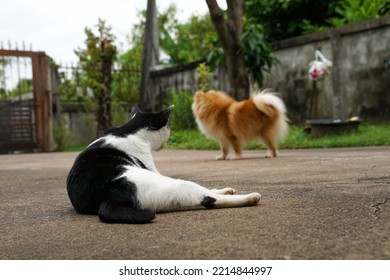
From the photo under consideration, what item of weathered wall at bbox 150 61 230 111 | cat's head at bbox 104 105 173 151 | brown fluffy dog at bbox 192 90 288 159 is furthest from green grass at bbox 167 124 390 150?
cat's head at bbox 104 105 173 151

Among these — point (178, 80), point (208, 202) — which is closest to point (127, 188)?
point (208, 202)

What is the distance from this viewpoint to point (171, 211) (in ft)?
8.66

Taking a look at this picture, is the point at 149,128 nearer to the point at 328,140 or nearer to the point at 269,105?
the point at 269,105

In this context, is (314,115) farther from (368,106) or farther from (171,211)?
(171,211)

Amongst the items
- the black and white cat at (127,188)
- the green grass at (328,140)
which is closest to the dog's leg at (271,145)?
the green grass at (328,140)

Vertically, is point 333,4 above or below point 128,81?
above

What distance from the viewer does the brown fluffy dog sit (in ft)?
21.8

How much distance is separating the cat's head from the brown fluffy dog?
357cm

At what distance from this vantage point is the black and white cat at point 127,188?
2.43 metres

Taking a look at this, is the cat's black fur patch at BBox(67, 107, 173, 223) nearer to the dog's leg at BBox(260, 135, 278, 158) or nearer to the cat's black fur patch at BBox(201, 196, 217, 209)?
the cat's black fur patch at BBox(201, 196, 217, 209)

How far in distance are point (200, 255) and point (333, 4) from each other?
11.9 m

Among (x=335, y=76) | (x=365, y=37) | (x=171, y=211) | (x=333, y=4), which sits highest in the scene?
(x=333, y=4)

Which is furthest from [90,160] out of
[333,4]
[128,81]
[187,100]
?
[128,81]

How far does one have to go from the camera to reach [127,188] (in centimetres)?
246
